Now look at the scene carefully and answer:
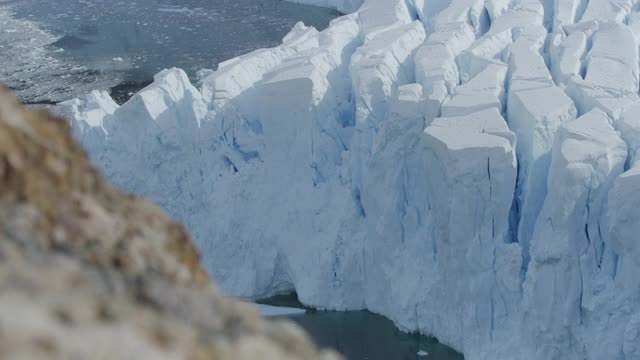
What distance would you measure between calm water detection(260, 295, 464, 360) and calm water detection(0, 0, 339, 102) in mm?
5795

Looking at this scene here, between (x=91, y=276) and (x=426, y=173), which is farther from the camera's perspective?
(x=426, y=173)

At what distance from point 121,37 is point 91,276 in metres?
13.3

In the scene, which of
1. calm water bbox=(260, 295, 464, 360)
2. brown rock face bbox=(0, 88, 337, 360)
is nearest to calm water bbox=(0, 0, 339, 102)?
calm water bbox=(260, 295, 464, 360)

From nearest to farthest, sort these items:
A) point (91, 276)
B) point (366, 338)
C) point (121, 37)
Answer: point (91, 276) → point (366, 338) → point (121, 37)

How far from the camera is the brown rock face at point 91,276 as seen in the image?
830 mm

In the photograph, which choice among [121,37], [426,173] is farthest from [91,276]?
[121,37]

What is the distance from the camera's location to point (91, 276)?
3.14 feet

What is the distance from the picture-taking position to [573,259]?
5297 mm

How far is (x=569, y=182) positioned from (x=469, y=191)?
66cm

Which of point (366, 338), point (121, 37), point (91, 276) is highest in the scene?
point (91, 276)

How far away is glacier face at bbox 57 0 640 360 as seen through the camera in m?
5.33

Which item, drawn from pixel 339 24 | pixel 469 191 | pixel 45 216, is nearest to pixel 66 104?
pixel 339 24

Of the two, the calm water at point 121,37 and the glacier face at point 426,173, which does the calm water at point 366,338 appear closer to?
the glacier face at point 426,173

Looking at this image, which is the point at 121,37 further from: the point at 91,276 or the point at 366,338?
the point at 91,276
